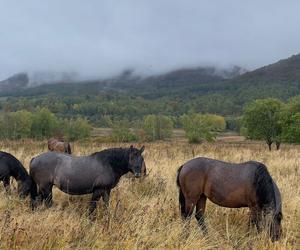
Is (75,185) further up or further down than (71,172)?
further down

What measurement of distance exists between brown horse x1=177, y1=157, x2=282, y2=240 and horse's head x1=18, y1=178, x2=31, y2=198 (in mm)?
3029

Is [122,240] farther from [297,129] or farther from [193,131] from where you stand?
[193,131]

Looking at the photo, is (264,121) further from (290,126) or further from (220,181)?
(220,181)

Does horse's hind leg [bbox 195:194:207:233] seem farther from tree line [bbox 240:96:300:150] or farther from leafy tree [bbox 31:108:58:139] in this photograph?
leafy tree [bbox 31:108:58:139]

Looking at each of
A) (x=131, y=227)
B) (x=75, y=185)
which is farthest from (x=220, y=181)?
(x=75, y=185)

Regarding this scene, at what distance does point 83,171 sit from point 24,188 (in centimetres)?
135

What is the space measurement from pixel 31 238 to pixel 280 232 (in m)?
3.44

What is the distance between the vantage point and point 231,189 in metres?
6.38

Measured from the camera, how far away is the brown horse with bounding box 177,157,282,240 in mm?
5914

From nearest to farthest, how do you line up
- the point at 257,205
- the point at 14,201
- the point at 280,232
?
1. the point at 280,232
2. the point at 257,205
3. the point at 14,201

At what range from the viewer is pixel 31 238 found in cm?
452

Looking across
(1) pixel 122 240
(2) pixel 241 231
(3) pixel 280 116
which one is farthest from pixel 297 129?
(1) pixel 122 240

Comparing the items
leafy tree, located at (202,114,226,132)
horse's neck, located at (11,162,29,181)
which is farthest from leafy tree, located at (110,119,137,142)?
horse's neck, located at (11,162,29,181)

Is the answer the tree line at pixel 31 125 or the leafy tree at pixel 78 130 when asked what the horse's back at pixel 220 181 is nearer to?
the tree line at pixel 31 125
